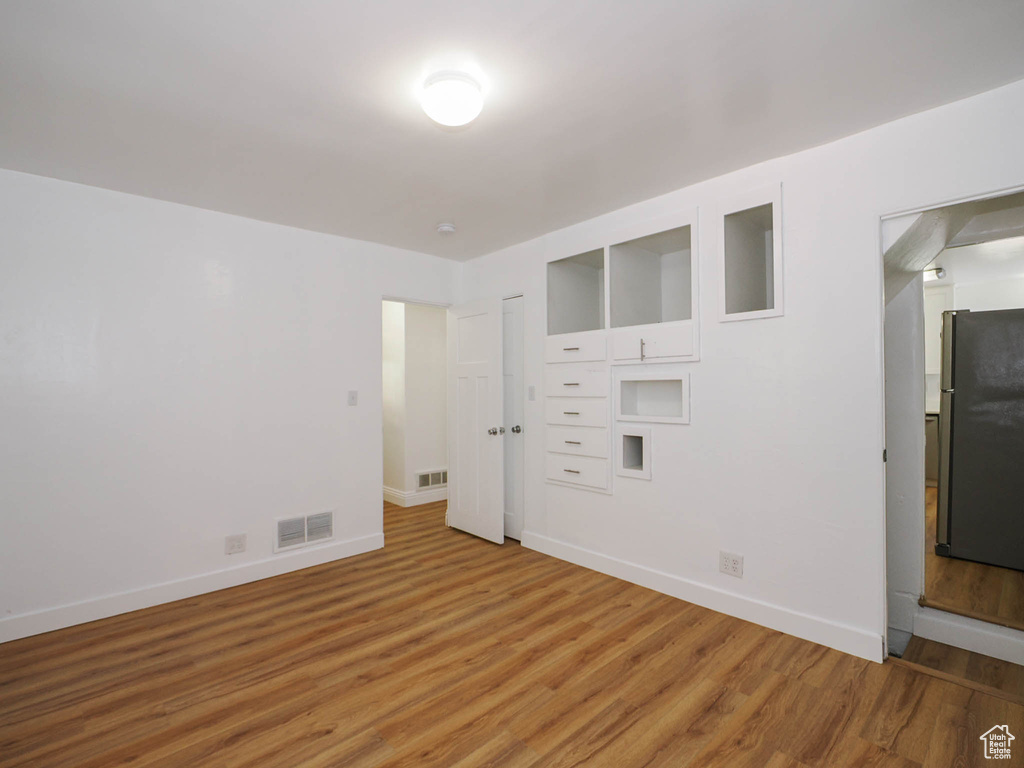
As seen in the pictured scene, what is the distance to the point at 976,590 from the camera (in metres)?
3.08

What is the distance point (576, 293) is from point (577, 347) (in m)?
0.67

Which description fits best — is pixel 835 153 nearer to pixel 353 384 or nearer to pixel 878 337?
pixel 878 337

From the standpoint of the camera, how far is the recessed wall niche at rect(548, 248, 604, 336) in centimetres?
401

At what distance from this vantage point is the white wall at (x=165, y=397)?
9.23 ft

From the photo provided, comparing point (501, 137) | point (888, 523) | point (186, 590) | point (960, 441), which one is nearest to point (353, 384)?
point (186, 590)

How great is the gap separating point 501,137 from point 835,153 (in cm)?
173

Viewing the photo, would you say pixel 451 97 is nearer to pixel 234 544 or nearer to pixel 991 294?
pixel 234 544

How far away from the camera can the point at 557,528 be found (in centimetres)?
391

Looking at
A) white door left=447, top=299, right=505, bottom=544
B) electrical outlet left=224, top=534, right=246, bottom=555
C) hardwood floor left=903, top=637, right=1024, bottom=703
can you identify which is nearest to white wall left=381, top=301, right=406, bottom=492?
white door left=447, top=299, right=505, bottom=544

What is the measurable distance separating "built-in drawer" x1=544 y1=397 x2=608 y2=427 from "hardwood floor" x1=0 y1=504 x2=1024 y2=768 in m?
1.20

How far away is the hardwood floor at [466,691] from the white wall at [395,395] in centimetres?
261

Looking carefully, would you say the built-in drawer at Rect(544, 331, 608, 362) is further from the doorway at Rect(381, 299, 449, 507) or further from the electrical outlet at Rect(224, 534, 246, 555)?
the electrical outlet at Rect(224, 534, 246, 555)

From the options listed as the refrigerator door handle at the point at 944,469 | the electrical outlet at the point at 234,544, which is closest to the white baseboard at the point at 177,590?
the electrical outlet at the point at 234,544

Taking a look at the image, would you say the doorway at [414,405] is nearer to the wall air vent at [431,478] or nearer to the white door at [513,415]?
the wall air vent at [431,478]
